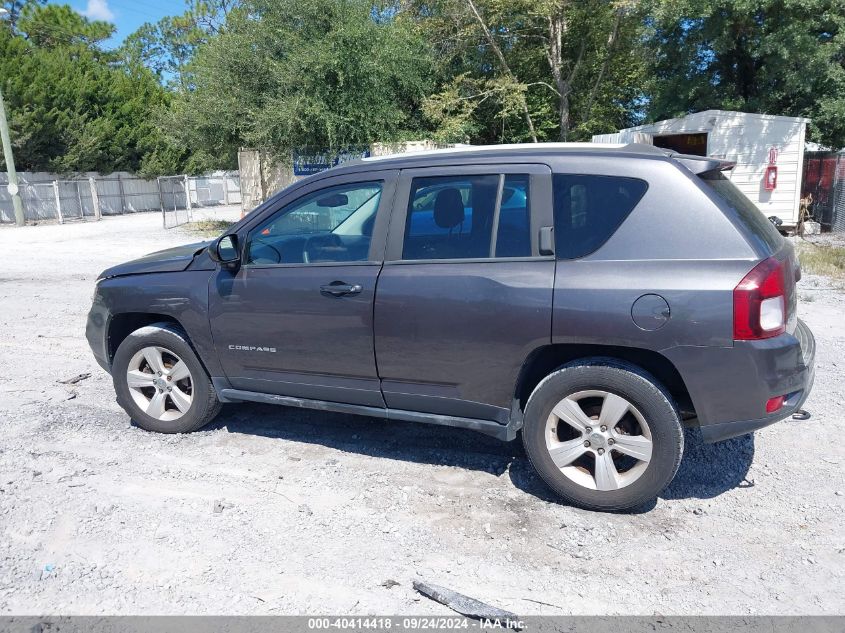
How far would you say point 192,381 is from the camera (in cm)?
476

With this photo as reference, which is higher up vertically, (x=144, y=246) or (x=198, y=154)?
(x=198, y=154)

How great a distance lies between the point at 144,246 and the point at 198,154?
4710 millimetres

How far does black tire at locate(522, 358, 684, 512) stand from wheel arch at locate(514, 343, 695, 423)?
0.22 feet

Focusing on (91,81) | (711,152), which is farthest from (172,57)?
(711,152)

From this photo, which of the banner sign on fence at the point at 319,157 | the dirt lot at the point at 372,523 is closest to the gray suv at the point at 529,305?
the dirt lot at the point at 372,523

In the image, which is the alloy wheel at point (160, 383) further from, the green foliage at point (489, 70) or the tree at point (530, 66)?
the tree at point (530, 66)

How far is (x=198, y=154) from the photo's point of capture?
68.5 ft

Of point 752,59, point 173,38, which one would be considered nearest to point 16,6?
point 173,38

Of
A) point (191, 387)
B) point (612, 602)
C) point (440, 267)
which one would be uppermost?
point (440, 267)

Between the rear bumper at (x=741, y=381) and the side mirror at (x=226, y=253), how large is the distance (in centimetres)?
278

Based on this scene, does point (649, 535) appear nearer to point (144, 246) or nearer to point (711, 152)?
point (711, 152)

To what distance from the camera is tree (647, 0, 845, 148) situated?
15.4 metres

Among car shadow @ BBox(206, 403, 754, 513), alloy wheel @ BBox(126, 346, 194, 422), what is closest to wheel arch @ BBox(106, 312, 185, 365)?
alloy wheel @ BBox(126, 346, 194, 422)

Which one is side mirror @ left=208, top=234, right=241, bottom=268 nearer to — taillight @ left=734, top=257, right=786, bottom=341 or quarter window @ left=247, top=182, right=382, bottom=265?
quarter window @ left=247, top=182, right=382, bottom=265
